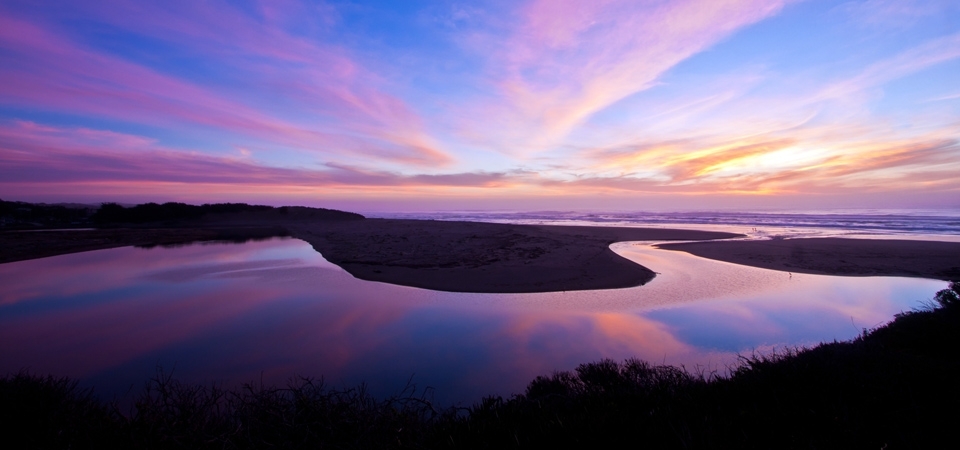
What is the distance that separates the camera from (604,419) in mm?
2889

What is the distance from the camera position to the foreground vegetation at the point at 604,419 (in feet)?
8.68

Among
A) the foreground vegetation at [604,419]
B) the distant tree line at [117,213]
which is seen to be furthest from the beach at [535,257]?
the distant tree line at [117,213]

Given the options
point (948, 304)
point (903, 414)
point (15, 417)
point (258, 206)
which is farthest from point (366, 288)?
point (258, 206)

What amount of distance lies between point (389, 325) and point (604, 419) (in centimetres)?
575

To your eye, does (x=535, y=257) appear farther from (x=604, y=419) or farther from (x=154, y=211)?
(x=154, y=211)

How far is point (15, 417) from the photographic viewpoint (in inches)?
120

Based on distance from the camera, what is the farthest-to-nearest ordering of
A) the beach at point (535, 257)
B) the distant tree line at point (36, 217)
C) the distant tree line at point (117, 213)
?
1. the distant tree line at point (117, 213)
2. the distant tree line at point (36, 217)
3. the beach at point (535, 257)

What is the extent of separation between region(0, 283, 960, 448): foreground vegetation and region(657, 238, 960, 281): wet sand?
12.9 m

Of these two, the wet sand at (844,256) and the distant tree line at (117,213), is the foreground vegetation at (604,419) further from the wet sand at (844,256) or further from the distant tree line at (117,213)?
the distant tree line at (117,213)

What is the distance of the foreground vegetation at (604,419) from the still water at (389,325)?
203 cm

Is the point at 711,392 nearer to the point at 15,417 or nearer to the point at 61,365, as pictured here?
the point at 15,417

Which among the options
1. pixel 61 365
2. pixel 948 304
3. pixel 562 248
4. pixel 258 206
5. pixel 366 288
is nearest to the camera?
pixel 61 365

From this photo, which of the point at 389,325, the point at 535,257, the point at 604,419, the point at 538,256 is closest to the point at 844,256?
the point at 538,256

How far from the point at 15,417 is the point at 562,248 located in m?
17.4
